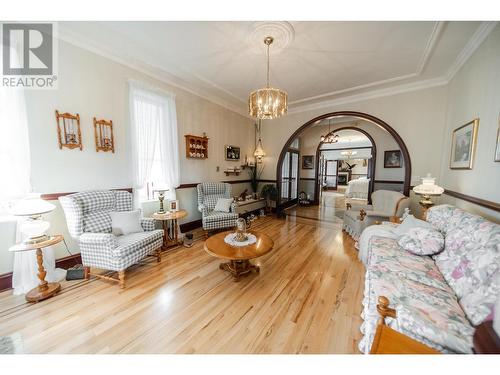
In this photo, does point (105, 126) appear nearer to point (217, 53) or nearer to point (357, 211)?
point (217, 53)

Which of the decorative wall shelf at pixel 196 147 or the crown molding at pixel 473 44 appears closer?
the crown molding at pixel 473 44

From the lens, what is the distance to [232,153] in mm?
4941

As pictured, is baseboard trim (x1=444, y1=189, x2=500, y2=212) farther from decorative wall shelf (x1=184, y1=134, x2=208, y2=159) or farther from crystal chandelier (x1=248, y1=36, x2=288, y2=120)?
decorative wall shelf (x1=184, y1=134, x2=208, y2=159)

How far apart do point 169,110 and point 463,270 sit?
13.9ft

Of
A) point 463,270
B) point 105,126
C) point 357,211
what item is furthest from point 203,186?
point 463,270

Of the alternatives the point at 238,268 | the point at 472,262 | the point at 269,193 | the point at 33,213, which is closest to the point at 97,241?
the point at 33,213

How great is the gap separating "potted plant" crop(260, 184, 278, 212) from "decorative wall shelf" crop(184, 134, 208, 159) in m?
2.03

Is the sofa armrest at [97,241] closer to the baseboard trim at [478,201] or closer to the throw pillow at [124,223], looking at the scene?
the throw pillow at [124,223]

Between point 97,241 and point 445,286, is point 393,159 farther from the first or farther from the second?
point 97,241

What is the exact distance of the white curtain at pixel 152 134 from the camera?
2.97m

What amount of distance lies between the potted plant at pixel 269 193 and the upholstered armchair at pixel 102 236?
331 centimetres

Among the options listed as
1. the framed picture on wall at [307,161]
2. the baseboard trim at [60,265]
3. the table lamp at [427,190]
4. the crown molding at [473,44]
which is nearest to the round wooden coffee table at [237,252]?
the baseboard trim at [60,265]

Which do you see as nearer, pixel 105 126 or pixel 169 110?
pixel 105 126
